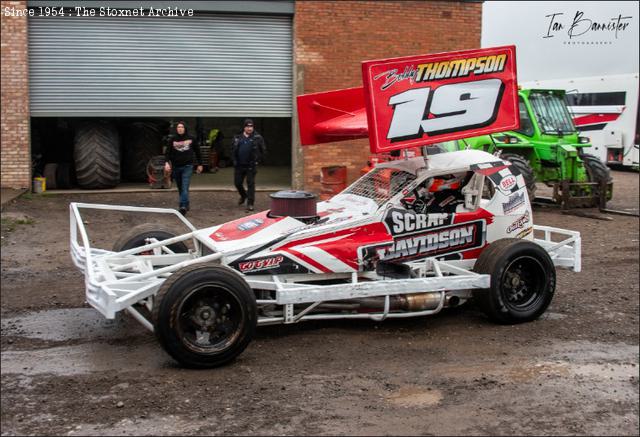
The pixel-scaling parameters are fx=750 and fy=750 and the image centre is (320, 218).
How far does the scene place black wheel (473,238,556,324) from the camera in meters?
7.27

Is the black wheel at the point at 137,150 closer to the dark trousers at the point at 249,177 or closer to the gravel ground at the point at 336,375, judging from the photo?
the dark trousers at the point at 249,177

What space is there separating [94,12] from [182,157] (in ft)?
14.7

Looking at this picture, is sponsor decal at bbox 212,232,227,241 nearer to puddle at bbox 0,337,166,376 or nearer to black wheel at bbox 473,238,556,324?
puddle at bbox 0,337,166,376

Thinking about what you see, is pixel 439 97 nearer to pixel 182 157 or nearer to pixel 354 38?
pixel 182 157

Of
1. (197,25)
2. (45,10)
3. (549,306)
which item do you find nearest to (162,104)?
(197,25)

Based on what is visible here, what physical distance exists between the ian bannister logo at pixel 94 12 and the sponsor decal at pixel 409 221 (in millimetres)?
10194

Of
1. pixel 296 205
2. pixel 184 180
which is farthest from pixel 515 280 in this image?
pixel 184 180

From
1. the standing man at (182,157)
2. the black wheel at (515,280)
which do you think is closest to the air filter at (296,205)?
the black wheel at (515,280)

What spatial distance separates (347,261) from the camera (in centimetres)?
700

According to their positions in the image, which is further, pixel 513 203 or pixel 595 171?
pixel 595 171

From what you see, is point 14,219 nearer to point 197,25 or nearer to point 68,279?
point 68,279

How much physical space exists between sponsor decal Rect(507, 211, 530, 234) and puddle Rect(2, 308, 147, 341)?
12.7 feet

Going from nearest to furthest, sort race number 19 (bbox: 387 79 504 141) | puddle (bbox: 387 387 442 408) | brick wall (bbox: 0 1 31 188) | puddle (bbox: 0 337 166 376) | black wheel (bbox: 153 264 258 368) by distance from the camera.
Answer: puddle (bbox: 387 387 442 408) < black wheel (bbox: 153 264 258 368) < puddle (bbox: 0 337 166 376) < race number 19 (bbox: 387 79 504 141) < brick wall (bbox: 0 1 31 188)

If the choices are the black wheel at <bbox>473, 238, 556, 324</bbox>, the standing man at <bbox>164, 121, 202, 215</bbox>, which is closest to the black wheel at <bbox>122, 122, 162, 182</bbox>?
the standing man at <bbox>164, 121, 202, 215</bbox>
